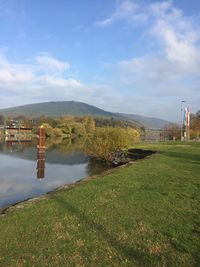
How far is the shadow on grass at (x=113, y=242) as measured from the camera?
18.2ft

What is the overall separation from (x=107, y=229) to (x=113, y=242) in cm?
72

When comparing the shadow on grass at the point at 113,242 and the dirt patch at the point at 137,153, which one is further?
the dirt patch at the point at 137,153

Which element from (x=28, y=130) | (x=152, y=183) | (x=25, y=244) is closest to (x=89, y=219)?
(x=25, y=244)

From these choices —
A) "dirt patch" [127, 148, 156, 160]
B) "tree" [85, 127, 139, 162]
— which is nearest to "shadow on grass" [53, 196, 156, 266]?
"tree" [85, 127, 139, 162]

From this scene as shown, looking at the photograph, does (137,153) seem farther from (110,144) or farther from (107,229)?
(107,229)

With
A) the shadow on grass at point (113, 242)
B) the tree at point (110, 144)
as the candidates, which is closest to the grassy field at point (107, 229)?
the shadow on grass at point (113, 242)

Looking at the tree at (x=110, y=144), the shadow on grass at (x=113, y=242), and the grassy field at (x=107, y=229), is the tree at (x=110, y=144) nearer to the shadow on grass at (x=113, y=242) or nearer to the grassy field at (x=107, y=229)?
the grassy field at (x=107, y=229)

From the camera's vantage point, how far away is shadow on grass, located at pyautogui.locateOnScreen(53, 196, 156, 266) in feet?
18.2

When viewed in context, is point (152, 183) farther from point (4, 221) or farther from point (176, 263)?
point (176, 263)

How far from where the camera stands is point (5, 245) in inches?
254

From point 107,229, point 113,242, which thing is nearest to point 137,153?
point 107,229

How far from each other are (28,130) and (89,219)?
105 metres

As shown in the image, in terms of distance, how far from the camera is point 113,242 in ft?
20.6

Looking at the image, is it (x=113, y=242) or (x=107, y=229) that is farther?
(x=107, y=229)
